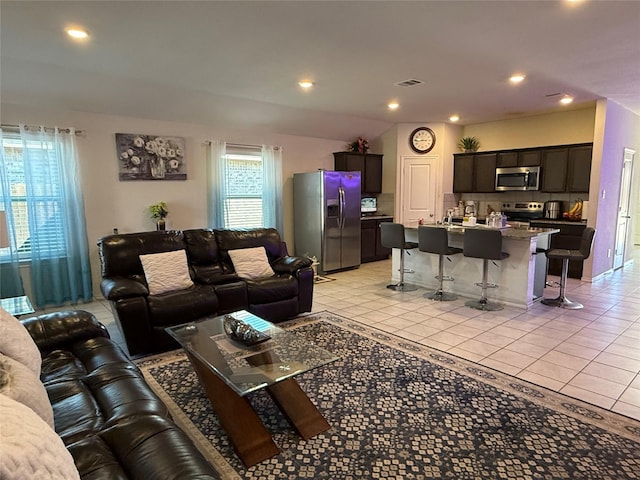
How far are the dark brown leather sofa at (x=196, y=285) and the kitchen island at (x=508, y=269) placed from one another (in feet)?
6.57

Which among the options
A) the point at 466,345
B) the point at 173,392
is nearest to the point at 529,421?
the point at 466,345

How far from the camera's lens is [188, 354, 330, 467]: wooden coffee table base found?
207cm

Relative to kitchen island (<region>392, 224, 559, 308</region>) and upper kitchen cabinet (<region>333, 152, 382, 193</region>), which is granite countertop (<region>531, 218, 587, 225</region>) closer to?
kitchen island (<region>392, 224, 559, 308</region>)

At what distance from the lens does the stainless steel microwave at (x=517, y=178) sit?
647cm

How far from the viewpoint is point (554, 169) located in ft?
20.5

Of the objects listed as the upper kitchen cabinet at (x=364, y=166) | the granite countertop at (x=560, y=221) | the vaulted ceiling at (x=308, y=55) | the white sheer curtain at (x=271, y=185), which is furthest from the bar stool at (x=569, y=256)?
the white sheer curtain at (x=271, y=185)

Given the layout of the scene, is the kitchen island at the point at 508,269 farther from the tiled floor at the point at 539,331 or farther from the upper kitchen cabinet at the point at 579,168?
the upper kitchen cabinet at the point at 579,168

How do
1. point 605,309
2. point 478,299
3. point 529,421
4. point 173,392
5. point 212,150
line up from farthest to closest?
1. point 212,150
2. point 478,299
3. point 605,309
4. point 173,392
5. point 529,421

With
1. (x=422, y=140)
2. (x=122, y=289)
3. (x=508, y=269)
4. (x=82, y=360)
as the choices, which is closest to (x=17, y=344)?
(x=82, y=360)

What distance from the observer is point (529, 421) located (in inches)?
92.3

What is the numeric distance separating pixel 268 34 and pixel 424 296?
141 inches

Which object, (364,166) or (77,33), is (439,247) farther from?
(77,33)

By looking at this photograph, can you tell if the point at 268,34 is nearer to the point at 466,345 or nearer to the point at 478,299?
the point at 466,345

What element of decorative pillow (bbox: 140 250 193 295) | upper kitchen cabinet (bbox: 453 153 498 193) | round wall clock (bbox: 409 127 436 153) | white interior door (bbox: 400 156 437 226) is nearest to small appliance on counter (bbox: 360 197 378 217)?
white interior door (bbox: 400 156 437 226)
